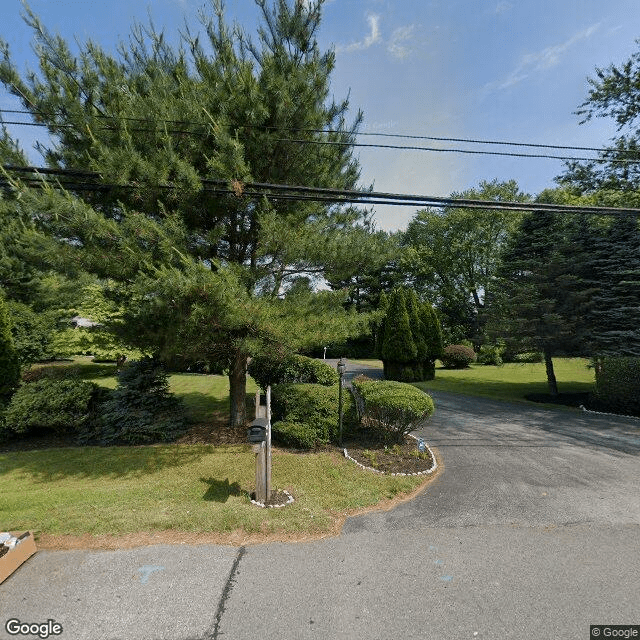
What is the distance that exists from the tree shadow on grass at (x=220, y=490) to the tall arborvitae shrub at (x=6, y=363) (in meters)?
5.93

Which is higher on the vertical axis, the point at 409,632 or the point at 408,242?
the point at 408,242

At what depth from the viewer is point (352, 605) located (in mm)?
3010

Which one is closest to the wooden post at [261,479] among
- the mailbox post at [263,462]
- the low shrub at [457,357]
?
the mailbox post at [263,462]

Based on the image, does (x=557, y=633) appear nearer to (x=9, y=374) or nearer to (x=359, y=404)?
(x=359, y=404)

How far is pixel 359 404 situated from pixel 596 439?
19.2ft

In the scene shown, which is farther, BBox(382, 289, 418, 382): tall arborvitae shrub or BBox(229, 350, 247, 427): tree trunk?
BBox(382, 289, 418, 382): tall arborvitae shrub

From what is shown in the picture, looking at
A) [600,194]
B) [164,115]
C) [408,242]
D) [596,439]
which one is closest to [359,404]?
[596,439]

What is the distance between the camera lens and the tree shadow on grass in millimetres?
4953

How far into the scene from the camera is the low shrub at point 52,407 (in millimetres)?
7516

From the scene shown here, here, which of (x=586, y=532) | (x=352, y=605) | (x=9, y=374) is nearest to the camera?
(x=352, y=605)

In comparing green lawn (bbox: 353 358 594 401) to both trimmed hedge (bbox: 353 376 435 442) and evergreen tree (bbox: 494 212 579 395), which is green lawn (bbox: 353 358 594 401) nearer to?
evergreen tree (bbox: 494 212 579 395)

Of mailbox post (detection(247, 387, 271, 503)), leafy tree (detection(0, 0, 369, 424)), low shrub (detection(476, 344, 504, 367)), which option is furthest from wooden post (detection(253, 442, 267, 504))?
low shrub (detection(476, 344, 504, 367))

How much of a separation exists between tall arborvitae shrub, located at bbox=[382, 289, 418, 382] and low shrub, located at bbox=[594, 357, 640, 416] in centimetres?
758

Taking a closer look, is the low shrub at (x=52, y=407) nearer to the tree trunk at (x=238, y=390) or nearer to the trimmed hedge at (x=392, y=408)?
the tree trunk at (x=238, y=390)
